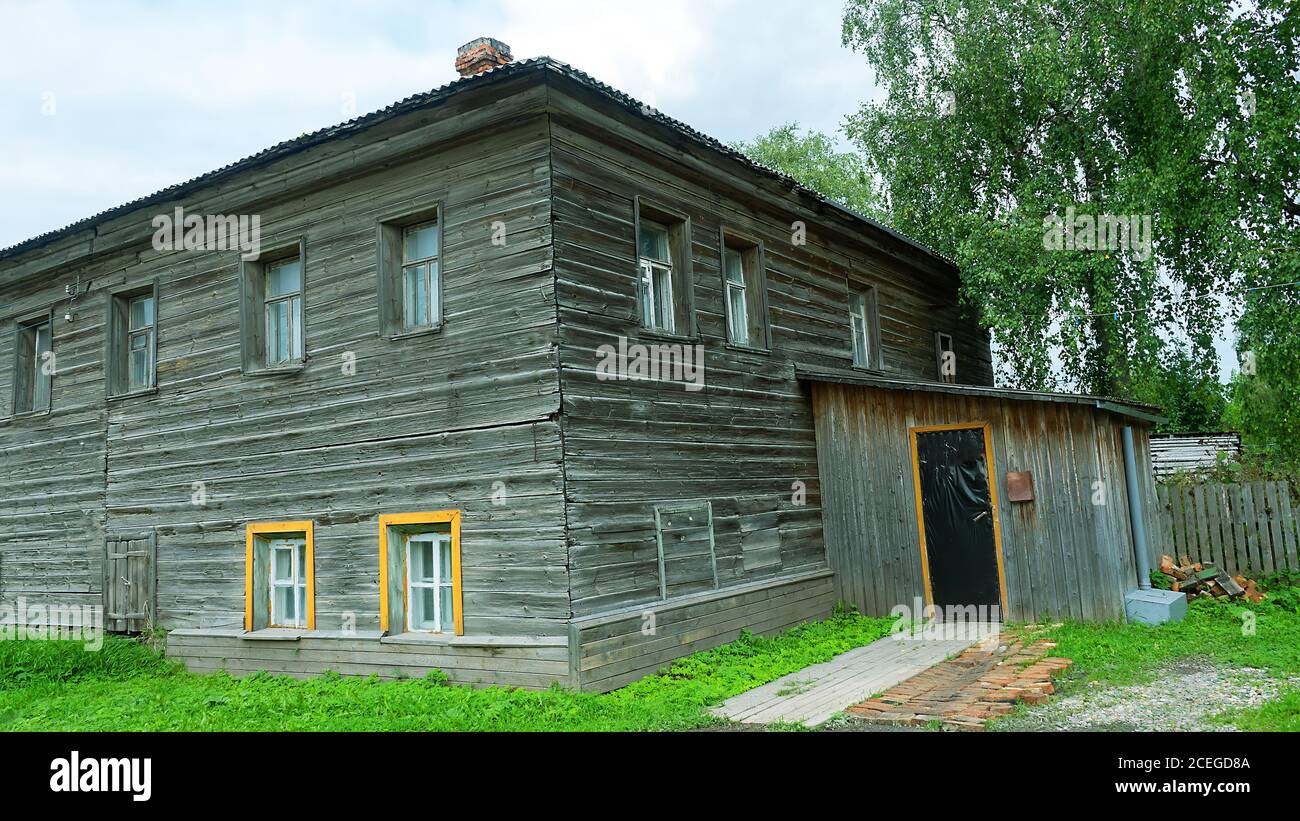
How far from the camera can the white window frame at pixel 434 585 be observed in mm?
10172

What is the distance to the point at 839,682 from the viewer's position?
951cm

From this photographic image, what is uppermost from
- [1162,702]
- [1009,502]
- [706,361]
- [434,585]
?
[706,361]

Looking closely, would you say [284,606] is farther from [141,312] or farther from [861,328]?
[861,328]

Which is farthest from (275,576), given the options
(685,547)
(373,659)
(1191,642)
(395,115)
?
(1191,642)

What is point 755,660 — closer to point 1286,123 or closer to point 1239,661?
point 1239,661

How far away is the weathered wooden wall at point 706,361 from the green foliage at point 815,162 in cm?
2207

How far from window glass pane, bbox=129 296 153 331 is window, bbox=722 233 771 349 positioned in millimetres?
8723

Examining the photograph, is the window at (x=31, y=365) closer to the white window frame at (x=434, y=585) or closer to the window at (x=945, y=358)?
the white window frame at (x=434, y=585)

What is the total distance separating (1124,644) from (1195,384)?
1098 cm

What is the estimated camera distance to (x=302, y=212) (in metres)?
11.6

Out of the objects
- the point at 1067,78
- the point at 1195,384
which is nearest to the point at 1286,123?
the point at 1067,78

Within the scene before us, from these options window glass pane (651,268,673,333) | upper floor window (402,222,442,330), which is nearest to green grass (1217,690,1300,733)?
window glass pane (651,268,673,333)

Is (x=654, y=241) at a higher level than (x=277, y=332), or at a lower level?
higher

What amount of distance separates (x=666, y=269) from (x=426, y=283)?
3.00 m
